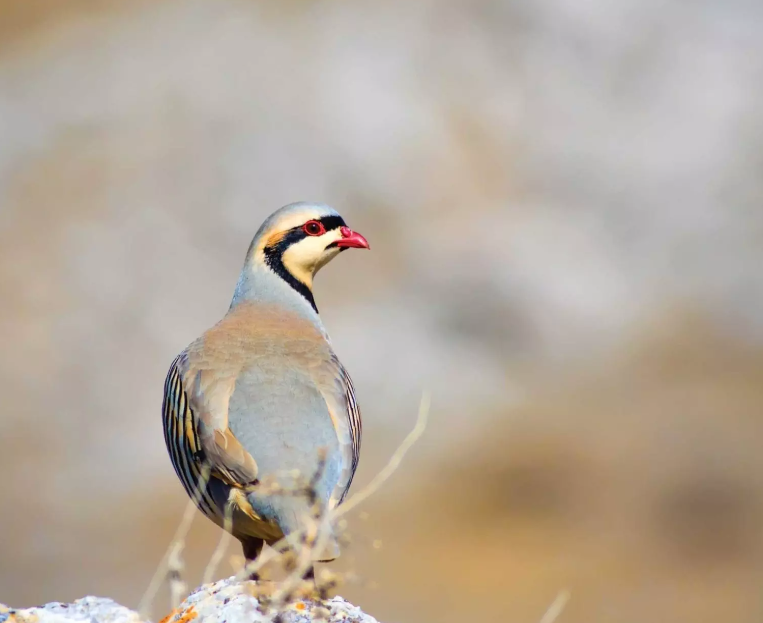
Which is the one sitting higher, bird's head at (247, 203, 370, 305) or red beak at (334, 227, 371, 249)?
red beak at (334, 227, 371, 249)

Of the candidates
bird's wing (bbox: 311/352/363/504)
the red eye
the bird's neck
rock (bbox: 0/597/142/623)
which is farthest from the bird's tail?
the red eye

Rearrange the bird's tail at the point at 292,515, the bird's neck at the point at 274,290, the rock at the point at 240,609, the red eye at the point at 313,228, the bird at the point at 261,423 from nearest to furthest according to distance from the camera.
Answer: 1. the rock at the point at 240,609
2. the bird's tail at the point at 292,515
3. the bird at the point at 261,423
4. the bird's neck at the point at 274,290
5. the red eye at the point at 313,228

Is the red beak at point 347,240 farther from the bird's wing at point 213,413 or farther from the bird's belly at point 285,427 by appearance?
the bird's belly at point 285,427

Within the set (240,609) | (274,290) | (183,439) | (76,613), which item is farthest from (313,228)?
(240,609)

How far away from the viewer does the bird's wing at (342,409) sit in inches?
190

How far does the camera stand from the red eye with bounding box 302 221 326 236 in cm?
603

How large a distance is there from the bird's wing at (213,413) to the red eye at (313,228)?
0.97 metres

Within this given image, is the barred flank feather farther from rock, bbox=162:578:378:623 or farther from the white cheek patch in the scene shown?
the white cheek patch

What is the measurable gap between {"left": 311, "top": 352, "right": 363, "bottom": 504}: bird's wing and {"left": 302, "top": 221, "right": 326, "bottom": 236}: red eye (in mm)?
860

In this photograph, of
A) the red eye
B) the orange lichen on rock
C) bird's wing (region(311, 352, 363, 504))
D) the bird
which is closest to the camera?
the orange lichen on rock

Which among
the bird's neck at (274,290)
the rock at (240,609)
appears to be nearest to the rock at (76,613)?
the rock at (240,609)

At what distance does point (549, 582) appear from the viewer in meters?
12.6

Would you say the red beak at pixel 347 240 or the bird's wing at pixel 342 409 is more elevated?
the red beak at pixel 347 240

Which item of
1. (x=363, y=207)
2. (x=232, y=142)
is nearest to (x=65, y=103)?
(x=232, y=142)
